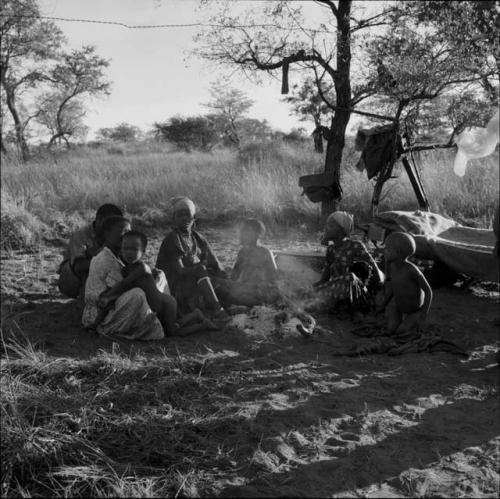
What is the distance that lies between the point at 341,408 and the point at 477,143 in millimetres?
2695

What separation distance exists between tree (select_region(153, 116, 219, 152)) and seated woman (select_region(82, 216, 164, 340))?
2651 cm

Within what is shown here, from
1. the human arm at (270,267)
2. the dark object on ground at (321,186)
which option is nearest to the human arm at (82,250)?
the human arm at (270,267)

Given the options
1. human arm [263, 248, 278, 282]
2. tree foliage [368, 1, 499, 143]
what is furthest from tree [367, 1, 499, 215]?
human arm [263, 248, 278, 282]

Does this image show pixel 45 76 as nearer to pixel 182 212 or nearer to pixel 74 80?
pixel 74 80

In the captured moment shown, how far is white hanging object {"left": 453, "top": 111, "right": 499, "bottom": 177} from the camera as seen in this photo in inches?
178

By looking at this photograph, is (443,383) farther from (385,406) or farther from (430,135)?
(430,135)

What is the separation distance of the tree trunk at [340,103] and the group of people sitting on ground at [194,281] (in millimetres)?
3494

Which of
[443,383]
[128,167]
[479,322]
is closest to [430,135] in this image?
[128,167]

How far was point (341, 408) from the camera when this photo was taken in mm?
3500

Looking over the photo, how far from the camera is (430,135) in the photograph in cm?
1927

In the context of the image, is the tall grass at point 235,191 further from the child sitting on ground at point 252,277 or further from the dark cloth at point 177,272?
the child sitting on ground at point 252,277

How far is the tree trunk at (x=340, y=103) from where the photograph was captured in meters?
9.02

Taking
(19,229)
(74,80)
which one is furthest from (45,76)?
(19,229)

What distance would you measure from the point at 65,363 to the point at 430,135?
17.4 m
